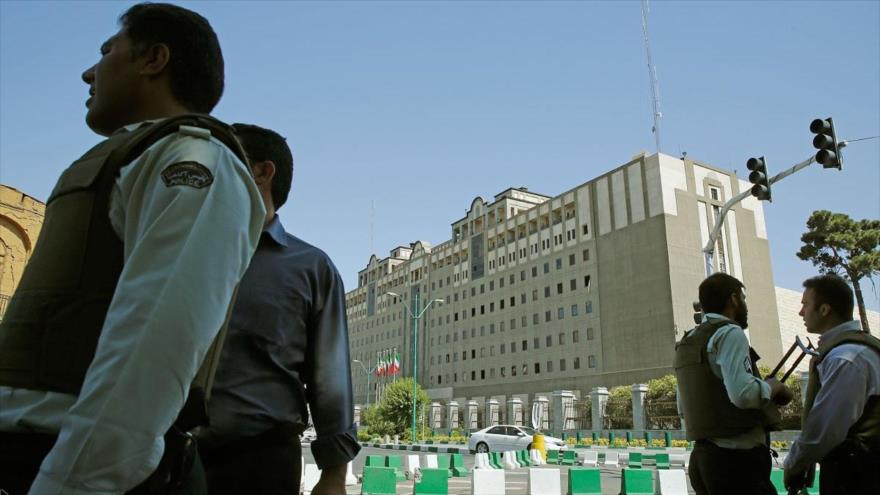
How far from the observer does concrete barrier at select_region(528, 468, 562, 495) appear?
1104 centimetres

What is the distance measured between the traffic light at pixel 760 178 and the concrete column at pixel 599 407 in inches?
1234

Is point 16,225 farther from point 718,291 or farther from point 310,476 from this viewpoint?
point 718,291

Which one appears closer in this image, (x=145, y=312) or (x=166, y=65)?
(x=145, y=312)

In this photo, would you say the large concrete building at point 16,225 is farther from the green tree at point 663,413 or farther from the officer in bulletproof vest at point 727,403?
the green tree at point 663,413

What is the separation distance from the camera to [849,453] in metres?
3.37

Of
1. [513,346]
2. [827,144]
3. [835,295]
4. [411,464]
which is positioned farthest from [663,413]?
[835,295]

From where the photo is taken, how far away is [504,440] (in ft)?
94.1

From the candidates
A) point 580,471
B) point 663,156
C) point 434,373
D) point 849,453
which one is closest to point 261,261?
point 849,453

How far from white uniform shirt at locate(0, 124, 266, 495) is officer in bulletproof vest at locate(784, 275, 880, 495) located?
10.9ft

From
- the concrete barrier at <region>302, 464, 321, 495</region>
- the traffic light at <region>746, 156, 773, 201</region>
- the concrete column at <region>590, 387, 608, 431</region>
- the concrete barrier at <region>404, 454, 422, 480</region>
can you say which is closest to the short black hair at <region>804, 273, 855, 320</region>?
the concrete barrier at <region>302, 464, 321, 495</region>

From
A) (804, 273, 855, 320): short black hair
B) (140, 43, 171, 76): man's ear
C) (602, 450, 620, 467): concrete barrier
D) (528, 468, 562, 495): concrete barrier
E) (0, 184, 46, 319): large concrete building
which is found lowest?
(602, 450, 620, 467): concrete barrier

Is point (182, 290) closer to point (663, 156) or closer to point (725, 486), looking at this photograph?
point (725, 486)

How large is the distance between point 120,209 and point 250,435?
1139 millimetres

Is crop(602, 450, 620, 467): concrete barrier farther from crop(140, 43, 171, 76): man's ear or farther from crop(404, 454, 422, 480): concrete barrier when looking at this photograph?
crop(140, 43, 171, 76): man's ear
